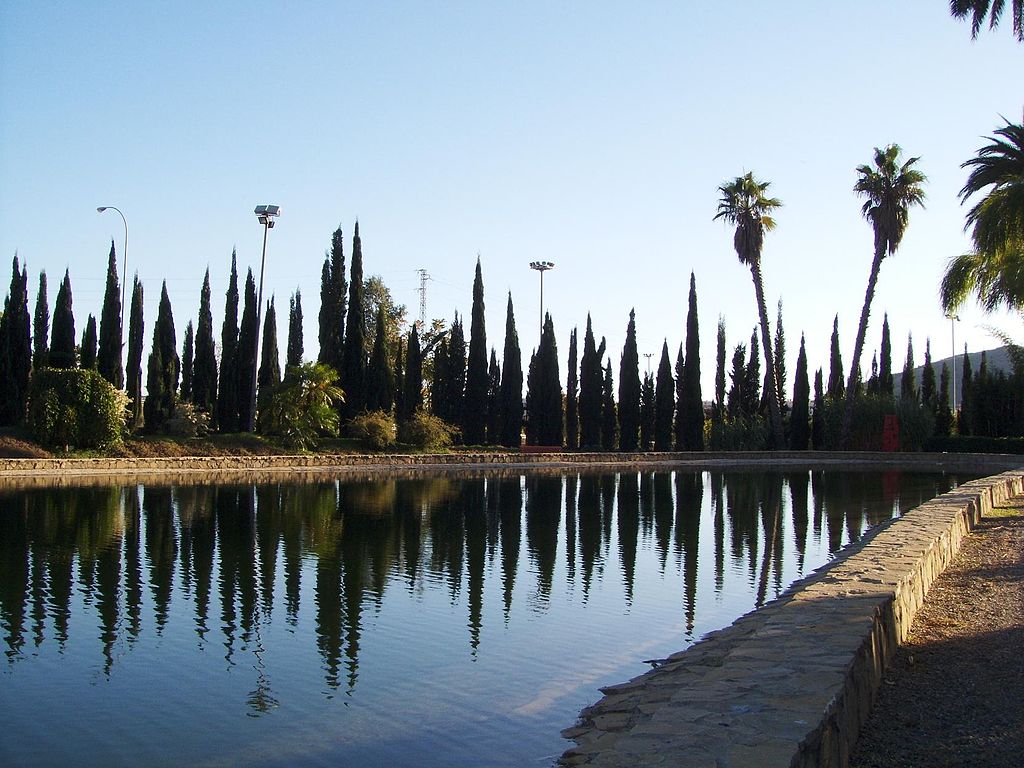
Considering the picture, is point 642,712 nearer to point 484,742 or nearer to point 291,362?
point 484,742

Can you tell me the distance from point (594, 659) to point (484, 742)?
2648 millimetres

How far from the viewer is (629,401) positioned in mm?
56094

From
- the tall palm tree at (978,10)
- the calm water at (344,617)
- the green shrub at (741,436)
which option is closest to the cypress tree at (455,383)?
the green shrub at (741,436)

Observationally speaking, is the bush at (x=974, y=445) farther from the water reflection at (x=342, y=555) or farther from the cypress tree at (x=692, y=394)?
the water reflection at (x=342, y=555)

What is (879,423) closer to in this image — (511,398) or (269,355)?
(511,398)

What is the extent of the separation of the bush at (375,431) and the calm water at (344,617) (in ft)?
60.5

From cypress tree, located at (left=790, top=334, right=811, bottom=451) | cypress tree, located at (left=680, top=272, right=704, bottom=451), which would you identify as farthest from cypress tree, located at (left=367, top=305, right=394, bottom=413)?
cypress tree, located at (left=790, top=334, right=811, bottom=451)

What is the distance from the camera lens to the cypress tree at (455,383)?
A: 175 feet

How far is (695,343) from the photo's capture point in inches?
2142

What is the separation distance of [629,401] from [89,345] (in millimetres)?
28221

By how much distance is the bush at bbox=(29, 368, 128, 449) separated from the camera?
3297cm

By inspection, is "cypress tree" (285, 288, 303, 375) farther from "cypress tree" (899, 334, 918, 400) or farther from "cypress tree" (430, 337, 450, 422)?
"cypress tree" (899, 334, 918, 400)

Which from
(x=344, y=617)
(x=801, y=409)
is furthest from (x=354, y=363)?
(x=344, y=617)

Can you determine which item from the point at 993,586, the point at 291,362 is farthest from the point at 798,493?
the point at 291,362
